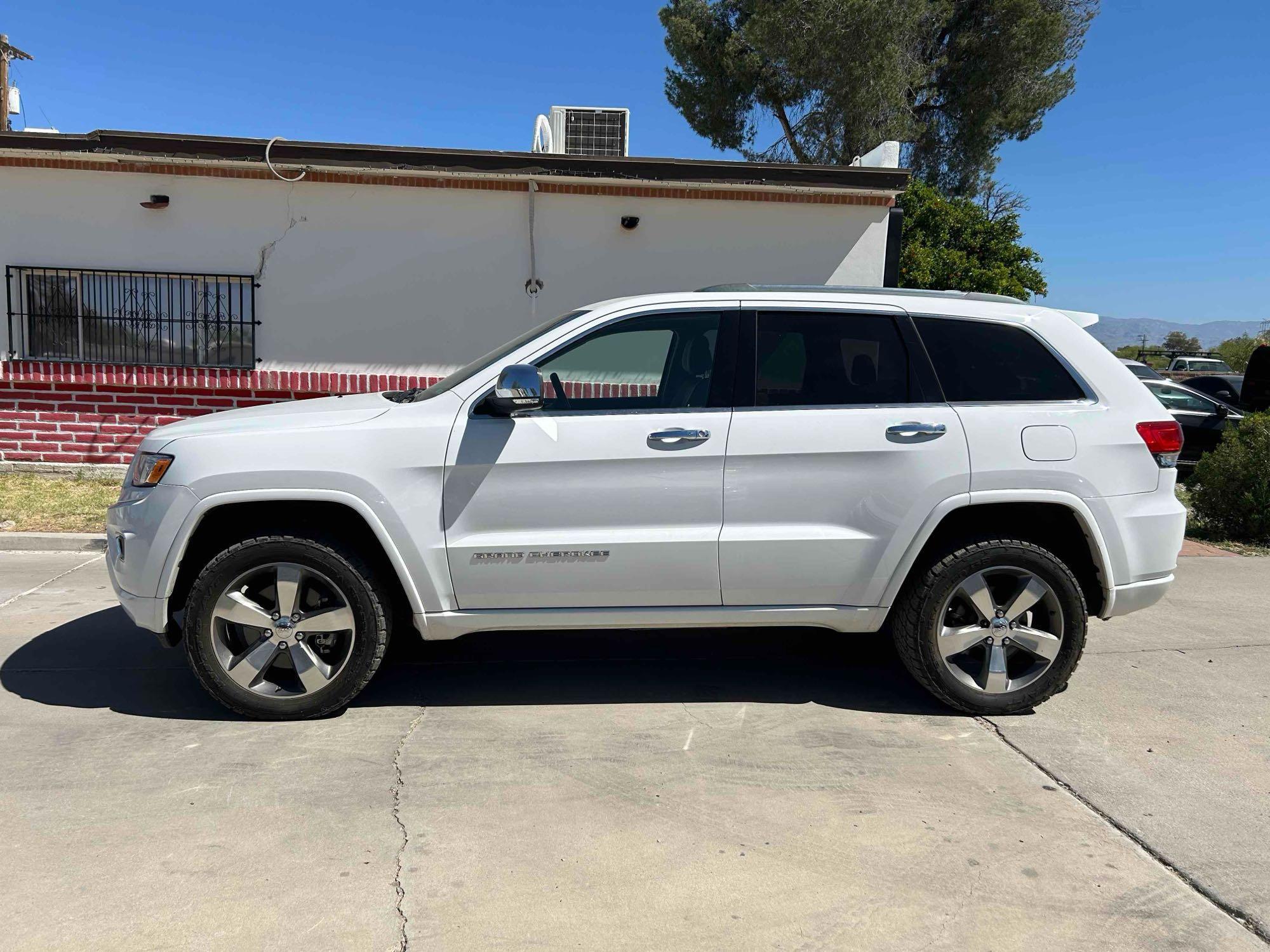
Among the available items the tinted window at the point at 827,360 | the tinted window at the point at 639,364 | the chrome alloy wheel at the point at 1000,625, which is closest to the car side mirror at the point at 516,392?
the tinted window at the point at 639,364

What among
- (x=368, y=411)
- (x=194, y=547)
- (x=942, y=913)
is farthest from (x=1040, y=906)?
(x=194, y=547)

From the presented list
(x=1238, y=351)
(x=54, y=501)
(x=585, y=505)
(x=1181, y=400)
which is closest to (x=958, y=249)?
(x=1181, y=400)

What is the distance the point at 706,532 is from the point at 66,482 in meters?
7.99

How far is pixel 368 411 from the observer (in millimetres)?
4211

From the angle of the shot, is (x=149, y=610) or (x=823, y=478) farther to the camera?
(x=823, y=478)

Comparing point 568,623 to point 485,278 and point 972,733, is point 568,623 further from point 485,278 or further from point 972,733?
point 485,278

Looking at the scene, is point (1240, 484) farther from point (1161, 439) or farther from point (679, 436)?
point (679, 436)

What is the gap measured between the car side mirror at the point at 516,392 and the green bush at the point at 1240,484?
7.37m

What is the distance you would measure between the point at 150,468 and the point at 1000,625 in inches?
144

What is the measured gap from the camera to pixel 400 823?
338cm

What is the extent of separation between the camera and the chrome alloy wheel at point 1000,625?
170 inches

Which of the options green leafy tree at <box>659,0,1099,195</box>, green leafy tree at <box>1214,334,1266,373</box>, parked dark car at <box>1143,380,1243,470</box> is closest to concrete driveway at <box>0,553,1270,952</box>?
parked dark car at <box>1143,380,1243,470</box>

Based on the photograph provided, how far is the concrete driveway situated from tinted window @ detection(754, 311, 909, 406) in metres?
1.42

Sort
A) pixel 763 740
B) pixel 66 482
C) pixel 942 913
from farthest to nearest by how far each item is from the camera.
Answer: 1. pixel 66 482
2. pixel 763 740
3. pixel 942 913
